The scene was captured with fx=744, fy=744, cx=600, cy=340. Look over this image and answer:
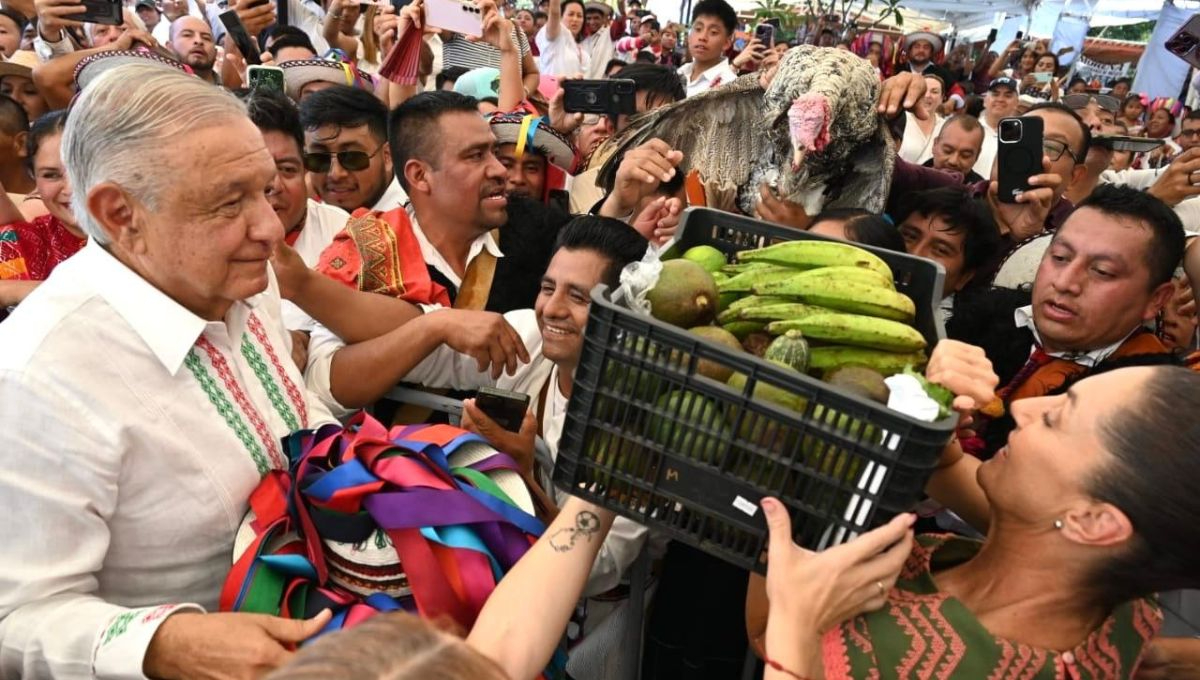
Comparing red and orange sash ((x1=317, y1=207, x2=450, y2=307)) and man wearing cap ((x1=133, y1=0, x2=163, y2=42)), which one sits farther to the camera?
man wearing cap ((x1=133, y1=0, x2=163, y2=42))

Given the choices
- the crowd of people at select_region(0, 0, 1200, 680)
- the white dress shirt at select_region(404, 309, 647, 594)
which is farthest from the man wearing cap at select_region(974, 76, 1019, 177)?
the white dress shirt at select_region(404, 309, 647, 594)

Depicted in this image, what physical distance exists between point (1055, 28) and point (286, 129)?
57.9ft

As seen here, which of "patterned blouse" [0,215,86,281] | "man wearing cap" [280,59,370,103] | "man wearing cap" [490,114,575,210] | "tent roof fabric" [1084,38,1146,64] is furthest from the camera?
"tent roof fabric" [1084,38,1146,64]

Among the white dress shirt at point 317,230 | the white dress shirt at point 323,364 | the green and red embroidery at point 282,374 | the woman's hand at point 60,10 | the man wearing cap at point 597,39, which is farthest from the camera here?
the man wearing cap at point 597,39

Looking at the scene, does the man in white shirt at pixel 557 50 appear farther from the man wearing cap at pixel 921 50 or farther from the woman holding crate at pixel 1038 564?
the woman holding crate at pixel 1038 564

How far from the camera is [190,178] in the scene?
1.44 meters

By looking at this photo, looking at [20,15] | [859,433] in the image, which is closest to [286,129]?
[859,433]

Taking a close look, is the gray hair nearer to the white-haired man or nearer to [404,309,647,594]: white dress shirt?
the white-haired man

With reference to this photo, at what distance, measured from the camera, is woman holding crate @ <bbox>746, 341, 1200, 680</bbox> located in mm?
1137

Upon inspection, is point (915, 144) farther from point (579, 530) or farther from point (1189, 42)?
point (579, 530)

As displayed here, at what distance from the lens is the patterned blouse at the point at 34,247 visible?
2820 mm

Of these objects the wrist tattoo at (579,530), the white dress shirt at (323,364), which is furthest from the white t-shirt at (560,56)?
the wrist tattoo at (579,530)

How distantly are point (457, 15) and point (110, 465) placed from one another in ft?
12.6

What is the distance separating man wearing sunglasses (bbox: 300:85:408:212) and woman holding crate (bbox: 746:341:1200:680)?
261cm
